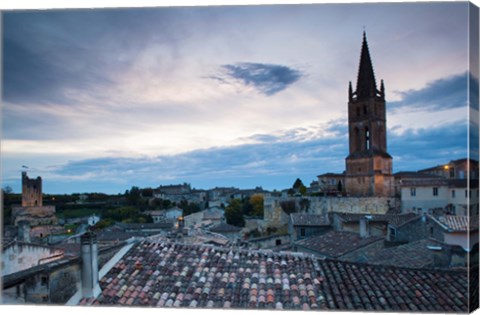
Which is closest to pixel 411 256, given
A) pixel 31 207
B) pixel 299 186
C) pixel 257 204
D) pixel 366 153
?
pixel 31 207

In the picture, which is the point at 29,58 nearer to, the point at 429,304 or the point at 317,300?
the point at 317,300

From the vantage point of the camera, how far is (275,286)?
4.22m

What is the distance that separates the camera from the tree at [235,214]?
2255cm

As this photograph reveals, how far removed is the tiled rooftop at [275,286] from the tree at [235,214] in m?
17.9

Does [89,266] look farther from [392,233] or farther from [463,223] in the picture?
[392,233]

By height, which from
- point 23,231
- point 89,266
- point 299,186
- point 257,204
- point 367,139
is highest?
point 367,139

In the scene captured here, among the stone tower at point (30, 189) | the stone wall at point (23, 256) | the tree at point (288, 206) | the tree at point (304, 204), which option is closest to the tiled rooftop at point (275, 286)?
the stone wall at point (23, 256)

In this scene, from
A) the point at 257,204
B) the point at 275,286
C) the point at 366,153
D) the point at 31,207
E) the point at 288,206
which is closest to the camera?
the point at 275,286

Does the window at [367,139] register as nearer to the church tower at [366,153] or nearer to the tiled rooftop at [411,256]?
the church tower at [366,153]

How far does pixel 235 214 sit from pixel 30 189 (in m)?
16.6

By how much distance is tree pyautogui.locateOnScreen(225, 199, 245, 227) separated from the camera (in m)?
22.5

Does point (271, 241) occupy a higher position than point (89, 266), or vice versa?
point (89, 266)

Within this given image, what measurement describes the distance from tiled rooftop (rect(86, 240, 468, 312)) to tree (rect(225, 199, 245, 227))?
1794cm

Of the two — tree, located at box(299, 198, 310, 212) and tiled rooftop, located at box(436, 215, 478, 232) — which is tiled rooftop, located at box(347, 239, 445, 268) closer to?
tiled rooftop, located at box(436, 215, 478, 232)
